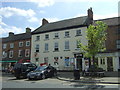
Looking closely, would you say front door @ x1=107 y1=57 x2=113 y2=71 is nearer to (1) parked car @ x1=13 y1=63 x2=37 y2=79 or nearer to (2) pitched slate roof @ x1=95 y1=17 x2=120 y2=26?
(2) pitched slate roof @ x1=95 y1=17 x2=120 y2=26

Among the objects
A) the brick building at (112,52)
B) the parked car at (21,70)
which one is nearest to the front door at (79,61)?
the brick building at (112,52)

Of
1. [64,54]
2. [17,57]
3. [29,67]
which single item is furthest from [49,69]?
[17,57]

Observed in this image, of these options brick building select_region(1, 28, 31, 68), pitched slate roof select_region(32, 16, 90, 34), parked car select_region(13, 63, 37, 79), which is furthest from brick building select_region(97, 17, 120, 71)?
brick building select_region(1, 28, 31, 68)

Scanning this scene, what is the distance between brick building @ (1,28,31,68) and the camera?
36.7 m

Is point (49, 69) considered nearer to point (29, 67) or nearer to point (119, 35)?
point (29, 67)

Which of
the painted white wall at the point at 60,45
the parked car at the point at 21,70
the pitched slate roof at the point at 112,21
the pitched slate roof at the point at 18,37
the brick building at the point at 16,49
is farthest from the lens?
the pitched slate roof at the point at 18,37

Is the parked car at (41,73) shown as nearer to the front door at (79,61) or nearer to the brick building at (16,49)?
the front door at (79,61)

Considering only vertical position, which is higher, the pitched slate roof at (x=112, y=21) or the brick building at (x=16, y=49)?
the pitched slate roof at (x=112, y=21)

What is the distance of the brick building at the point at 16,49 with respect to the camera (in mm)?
36719

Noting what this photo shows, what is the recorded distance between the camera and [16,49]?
38500 mm

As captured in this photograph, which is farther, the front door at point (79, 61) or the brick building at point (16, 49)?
the brick building at point (16, 49)

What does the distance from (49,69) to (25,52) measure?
61.7 feet

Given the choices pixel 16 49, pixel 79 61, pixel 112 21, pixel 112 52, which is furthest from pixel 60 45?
pixel 16 49

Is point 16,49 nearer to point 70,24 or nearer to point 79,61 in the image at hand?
point 70,24
